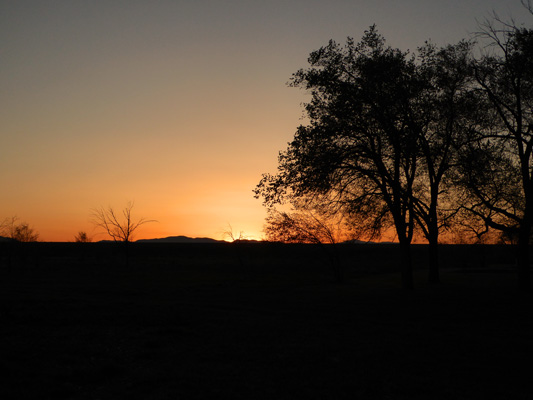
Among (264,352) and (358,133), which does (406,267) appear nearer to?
(358,133)

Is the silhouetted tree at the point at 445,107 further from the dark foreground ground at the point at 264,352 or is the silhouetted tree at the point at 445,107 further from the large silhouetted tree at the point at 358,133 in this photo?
the dark foreground ground at the point at 264,352

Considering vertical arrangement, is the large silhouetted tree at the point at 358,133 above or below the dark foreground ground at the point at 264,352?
above

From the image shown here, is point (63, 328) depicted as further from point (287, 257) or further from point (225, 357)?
point (287, 257)

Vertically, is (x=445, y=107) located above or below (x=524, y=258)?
above

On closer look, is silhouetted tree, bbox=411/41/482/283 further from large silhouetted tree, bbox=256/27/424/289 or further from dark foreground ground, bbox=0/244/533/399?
dark foreground ground, bbox=0/244/533/399

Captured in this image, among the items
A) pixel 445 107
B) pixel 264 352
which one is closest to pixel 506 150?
pixel 445 107

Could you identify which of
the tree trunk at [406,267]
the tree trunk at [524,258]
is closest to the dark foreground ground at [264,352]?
the tree trunk at [524,258]

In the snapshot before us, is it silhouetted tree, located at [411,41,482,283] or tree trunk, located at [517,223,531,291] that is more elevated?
silhouetted tree, located at [411,41,482,283]

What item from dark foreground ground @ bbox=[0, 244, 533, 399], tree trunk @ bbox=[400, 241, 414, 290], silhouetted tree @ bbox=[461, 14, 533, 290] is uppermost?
silhouetted tree @ bbox=[461, 14, 533, 290]

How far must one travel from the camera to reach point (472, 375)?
10609 millimetres

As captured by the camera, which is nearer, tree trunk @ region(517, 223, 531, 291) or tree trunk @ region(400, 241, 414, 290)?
tree trunk @ region(517, 223, 531, 291)

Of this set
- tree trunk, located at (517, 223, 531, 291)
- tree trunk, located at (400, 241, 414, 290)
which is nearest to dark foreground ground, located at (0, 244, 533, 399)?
tree trunk, located at (517, 223, 531, 291)

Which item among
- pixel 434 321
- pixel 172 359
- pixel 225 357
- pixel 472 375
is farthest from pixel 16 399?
pixel 434 321

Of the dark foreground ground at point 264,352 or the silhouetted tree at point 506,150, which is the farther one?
the silhouetted tree at point 506,150
